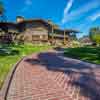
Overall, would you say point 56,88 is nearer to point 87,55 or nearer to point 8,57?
point 8,57

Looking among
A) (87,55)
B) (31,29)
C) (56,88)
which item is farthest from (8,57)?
(31,29)

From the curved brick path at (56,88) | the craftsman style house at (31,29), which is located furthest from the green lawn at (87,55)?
the craftsman style house at (31,29)

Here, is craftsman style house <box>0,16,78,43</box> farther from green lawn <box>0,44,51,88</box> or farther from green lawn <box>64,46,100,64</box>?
green lawn <box>64,46,100,64</box>

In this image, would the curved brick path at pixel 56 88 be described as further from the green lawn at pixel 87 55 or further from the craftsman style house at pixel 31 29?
the craftsman style house at pixel 31 29

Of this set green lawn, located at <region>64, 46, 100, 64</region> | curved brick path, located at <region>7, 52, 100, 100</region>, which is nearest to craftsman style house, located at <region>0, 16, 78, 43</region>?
green lawn, located at <region>64, 46, 100, 64</region>

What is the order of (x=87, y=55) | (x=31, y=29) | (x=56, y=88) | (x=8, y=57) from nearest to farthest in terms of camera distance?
1. (x=56, y=88)
2. (x=8, y=57)
3. (x=87, y=55)
4. (x=31, y=29)

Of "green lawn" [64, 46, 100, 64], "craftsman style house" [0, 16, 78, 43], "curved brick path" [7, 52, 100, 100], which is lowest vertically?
"curved brick path" [7, 52, 100, 100]

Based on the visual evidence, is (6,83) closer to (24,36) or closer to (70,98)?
(70,98)

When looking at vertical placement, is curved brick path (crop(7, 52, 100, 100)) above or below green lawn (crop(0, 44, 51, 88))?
below

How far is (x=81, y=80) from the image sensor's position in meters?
7.89

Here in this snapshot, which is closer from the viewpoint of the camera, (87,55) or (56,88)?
(56,88)

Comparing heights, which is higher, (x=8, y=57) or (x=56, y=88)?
(x=8, y=57)

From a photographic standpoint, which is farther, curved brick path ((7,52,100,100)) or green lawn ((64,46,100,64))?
green lawn ((64,46,100,64))

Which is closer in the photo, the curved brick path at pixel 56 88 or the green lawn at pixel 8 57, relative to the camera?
the curved brick path at pixel 56 88
